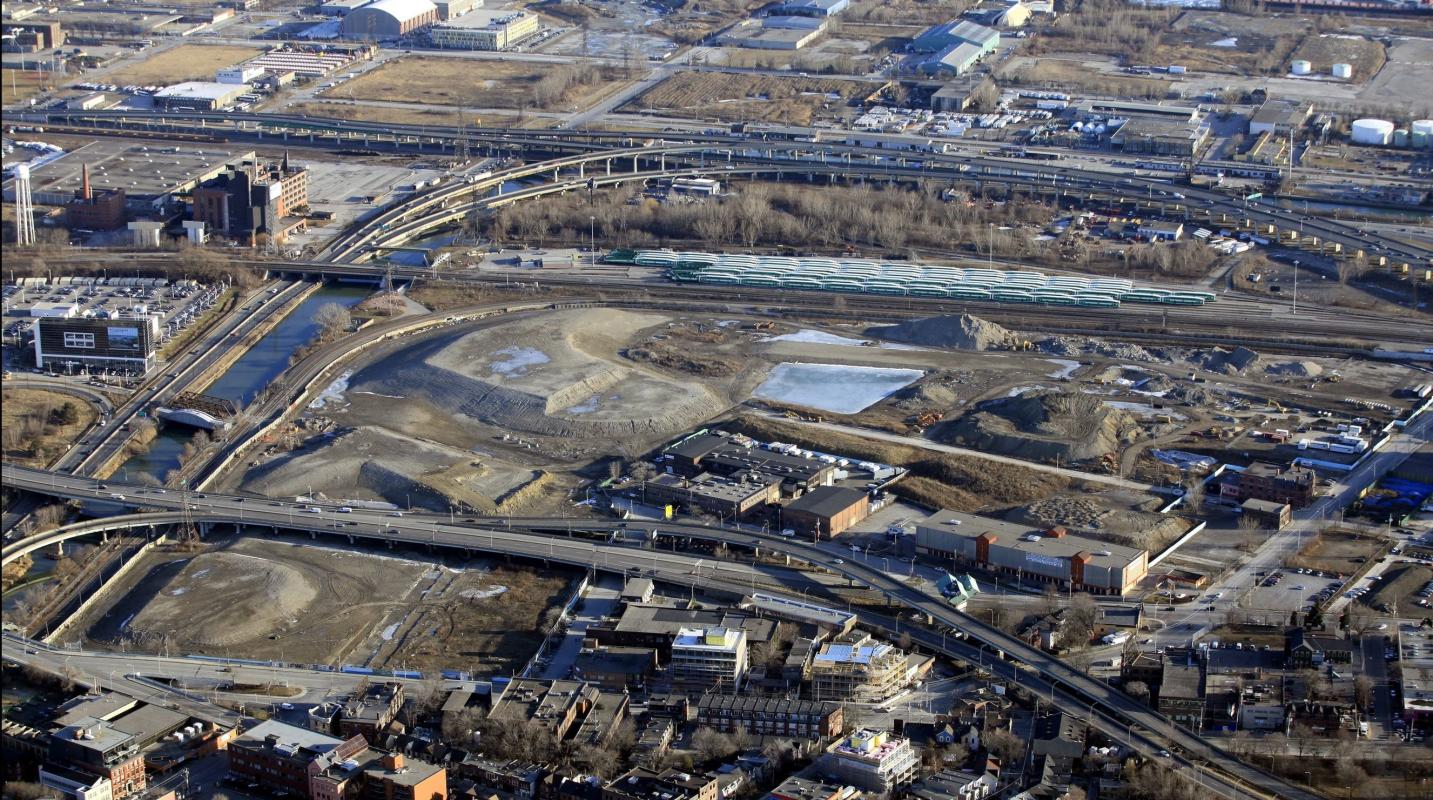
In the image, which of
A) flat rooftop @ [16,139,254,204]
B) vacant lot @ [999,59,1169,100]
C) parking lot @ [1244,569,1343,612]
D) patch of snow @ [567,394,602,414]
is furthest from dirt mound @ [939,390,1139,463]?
vacant lot @ [999,59,1169,100]

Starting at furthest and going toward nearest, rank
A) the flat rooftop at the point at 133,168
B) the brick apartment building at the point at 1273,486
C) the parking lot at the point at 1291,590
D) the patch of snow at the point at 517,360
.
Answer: the flat rooftop at the point at 133,168, the patch of snow at the point at 517,360, the brick apartment building at the point at 1273,486, the parking lot at the point at 1291,590

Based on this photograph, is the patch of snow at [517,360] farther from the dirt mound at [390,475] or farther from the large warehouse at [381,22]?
the large warehouse at [381,22]

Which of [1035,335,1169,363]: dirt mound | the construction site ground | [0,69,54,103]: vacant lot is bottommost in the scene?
the construction site ground

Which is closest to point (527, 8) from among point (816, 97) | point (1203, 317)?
point (816, 97)

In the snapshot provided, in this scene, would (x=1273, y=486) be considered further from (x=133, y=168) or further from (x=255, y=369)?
(x=133, y=168)

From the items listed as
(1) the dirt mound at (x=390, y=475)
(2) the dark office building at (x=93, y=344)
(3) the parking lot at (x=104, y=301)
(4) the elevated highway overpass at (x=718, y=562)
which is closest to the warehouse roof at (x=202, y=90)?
(3) the parking lot at (x=104, y=301)

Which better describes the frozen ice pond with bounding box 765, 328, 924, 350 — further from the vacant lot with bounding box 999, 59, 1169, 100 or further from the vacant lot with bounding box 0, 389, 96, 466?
the vacant lot with bounding box 999, 59, 1169, 100
